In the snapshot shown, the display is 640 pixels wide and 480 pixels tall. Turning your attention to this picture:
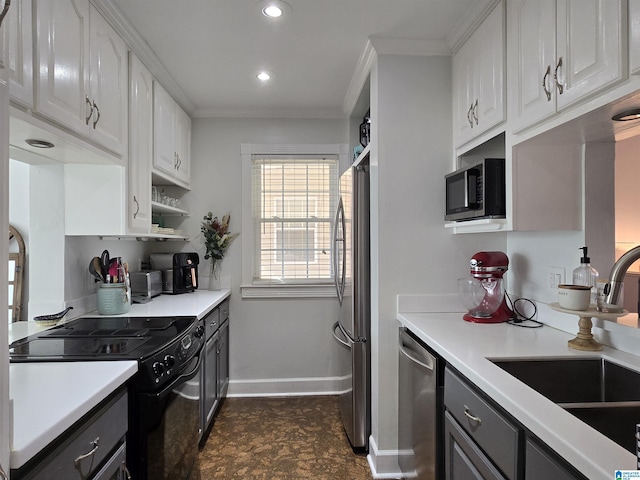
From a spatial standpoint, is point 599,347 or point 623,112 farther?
point 599,347

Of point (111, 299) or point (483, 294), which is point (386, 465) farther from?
point (111, 299)

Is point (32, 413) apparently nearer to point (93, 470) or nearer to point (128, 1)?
point (93, 470)

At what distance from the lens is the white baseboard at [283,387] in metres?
3.30

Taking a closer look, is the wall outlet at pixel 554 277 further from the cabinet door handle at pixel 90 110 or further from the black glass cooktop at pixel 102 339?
the cabinet door handle at pixel 90 110

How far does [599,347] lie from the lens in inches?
56.2

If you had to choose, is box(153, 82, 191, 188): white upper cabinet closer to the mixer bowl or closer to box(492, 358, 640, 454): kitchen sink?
the mixer bowl

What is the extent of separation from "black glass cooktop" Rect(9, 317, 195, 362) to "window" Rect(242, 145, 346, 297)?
1370mm

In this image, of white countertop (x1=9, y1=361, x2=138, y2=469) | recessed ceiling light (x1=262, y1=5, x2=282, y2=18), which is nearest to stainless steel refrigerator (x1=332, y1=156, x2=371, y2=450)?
recessed ceiling light (x1=262, y1=5, x2=282, y2=18)

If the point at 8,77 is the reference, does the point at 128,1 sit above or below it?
above

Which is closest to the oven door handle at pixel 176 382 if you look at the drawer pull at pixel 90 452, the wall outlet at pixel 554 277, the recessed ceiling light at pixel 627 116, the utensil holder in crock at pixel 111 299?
the drawer pull at pixel 90 452

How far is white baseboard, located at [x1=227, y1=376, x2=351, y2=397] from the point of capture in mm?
3303

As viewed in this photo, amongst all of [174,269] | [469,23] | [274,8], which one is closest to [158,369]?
[174,269]

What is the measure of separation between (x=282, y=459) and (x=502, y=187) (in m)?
2.03

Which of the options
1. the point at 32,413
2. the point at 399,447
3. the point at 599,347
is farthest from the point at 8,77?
the point at 399,447
